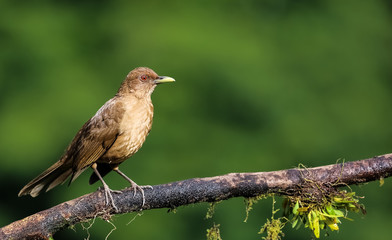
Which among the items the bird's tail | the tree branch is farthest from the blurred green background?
the tree branch

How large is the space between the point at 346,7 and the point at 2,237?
8.41m

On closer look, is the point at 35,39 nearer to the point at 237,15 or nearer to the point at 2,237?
the point at 237,15

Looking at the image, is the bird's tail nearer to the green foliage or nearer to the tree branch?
the tree branch

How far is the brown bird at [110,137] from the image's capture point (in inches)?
164

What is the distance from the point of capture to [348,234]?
862 cm

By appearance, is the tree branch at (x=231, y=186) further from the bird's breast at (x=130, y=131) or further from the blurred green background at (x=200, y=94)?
the blurred green background at (x=200, y=94)

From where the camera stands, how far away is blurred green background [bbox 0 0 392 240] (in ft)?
27.6

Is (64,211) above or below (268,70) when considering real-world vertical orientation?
below

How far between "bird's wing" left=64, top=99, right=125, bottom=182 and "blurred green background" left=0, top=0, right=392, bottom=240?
3.51 meters

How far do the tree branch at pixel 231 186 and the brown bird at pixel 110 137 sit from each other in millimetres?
375

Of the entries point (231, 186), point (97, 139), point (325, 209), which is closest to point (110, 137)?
point (97, 139)

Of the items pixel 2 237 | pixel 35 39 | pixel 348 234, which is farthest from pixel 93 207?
pixel 35 39

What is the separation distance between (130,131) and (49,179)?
25.5 inches

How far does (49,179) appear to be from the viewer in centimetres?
439
